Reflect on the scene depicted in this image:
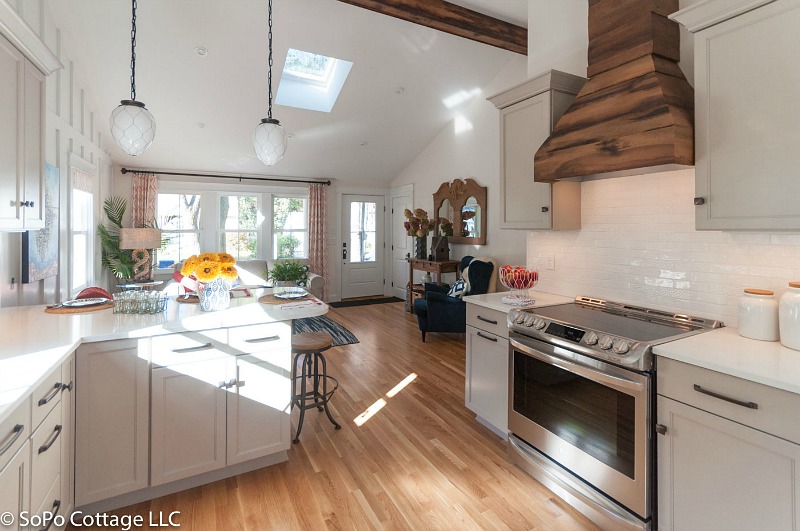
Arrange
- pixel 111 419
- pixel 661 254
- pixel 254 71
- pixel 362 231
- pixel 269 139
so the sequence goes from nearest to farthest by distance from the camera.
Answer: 1. pixel 111 419
2. pixel 661 254
3. pixel 269 139
4. pixel 254 71
5. pixel 362 231

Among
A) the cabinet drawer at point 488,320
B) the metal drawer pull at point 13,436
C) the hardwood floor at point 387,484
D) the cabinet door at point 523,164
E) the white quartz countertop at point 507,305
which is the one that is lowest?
the hardwood floor at point 387,484

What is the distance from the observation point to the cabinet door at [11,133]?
5.65 feet

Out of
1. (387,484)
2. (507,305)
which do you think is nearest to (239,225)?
(507,305)

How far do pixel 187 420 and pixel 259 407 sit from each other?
1.15 ft

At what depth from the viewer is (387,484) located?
2.15 m

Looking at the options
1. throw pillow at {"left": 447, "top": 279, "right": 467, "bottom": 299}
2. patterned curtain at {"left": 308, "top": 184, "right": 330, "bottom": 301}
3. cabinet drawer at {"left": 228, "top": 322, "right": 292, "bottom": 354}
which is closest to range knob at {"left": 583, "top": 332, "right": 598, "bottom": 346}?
cabinet drawer at {"left": 228, "top": 322, "right": 292, "bottom": 354}

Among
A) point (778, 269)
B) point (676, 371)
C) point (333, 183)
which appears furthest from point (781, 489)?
point (333, 183)

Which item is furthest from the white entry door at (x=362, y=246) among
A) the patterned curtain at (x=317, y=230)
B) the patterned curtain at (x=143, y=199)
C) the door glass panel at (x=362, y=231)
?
the patterned curtain at (x=143, y=199)

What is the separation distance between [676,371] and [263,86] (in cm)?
479

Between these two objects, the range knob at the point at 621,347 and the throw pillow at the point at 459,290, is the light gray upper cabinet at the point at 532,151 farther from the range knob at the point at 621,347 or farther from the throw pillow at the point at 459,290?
the throw pillow at the point at 459,290

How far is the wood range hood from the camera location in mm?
1826

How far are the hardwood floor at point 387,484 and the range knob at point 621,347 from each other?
0.87 m

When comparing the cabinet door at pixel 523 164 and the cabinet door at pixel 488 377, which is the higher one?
the cabinet door at pixel 523 164

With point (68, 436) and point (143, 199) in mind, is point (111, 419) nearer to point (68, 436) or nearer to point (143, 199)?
point (68, 436)
